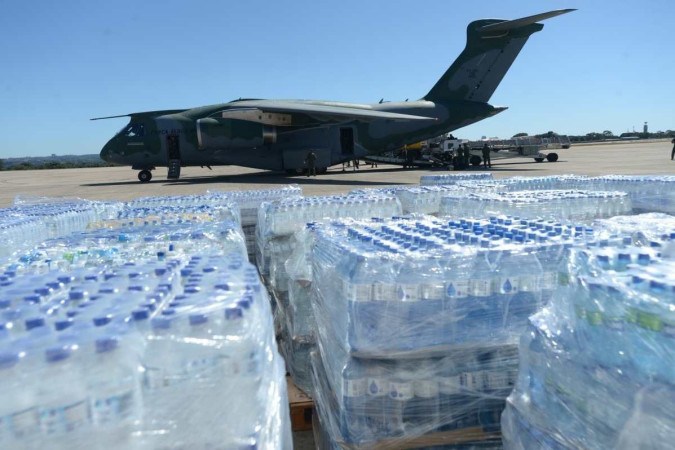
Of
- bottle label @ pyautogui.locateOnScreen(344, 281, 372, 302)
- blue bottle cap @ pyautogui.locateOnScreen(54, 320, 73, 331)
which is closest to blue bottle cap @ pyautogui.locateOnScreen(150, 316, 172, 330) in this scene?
blue bottle cap @ pyautogui.locateOnScreen(54, 320, 73, 331)

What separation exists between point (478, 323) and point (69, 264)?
1.74m

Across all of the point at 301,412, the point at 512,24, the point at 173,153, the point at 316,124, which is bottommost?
the point at 301,412

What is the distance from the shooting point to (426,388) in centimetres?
199

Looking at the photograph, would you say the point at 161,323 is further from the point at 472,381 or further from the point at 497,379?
the point at 497,379

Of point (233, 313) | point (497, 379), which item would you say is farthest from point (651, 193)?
point (233, 313)

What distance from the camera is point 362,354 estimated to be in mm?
1969

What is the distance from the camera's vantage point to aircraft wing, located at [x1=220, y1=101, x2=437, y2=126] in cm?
1636

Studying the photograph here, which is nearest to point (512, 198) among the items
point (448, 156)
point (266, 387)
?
point (266, 387)

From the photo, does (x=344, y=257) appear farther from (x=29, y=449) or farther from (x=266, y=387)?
(x=29, y=449)

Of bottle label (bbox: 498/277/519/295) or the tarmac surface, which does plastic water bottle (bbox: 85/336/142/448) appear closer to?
bottle label (bbox: 498/277/519/295)

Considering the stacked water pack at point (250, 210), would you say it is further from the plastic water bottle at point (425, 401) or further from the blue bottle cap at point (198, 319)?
the blue bottle cap at point (198, 319)

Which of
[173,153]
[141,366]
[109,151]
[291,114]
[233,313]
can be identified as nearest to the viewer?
[141,366]

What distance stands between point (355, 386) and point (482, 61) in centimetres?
2030

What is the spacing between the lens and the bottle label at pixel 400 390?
6.48 ft
